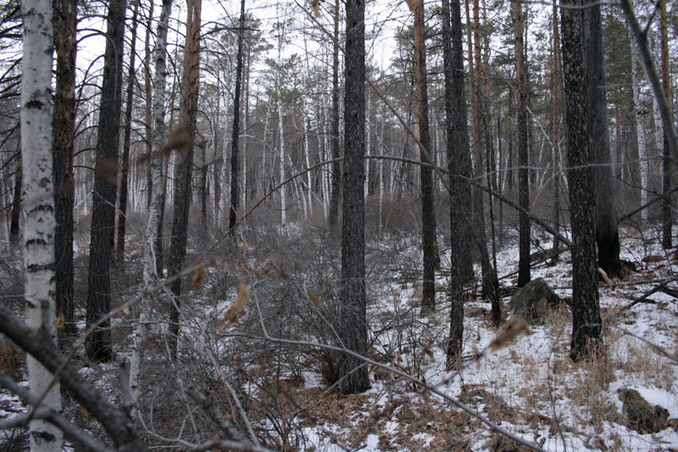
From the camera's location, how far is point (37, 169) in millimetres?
2586

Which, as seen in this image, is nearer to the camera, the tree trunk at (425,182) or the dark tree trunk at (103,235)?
the dark tree trunk at (103,235)

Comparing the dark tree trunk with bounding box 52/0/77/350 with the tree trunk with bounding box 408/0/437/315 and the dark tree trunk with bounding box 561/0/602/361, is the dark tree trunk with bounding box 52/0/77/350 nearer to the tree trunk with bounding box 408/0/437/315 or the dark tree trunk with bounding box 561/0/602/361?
the dark tree trunk with bounding box 561/0/602/361

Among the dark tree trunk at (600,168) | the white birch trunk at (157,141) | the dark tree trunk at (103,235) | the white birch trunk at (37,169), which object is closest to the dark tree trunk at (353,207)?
the white birch trunk at (157,141)

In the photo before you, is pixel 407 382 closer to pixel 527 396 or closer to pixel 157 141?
pixel 527 396

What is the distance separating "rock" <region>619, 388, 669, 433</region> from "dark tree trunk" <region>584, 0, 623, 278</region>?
477 centimetres

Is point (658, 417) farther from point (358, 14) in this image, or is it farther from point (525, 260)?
point (525, 260)

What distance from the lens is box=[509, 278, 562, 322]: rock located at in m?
7.39

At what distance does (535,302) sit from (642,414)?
3756 mm

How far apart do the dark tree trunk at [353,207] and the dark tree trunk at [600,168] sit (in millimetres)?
4923

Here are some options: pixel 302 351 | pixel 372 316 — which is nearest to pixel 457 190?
pixel 372 316

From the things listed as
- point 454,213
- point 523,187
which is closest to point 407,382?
point 454,213

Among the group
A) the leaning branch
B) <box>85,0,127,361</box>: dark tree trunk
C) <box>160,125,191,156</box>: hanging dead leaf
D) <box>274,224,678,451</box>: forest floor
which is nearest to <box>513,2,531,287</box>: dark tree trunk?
<box>274,224,678,451</box>: forest floor

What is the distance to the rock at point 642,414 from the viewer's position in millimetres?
3791

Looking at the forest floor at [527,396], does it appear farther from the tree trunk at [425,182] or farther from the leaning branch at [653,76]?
the tree trunk at [425,182]
